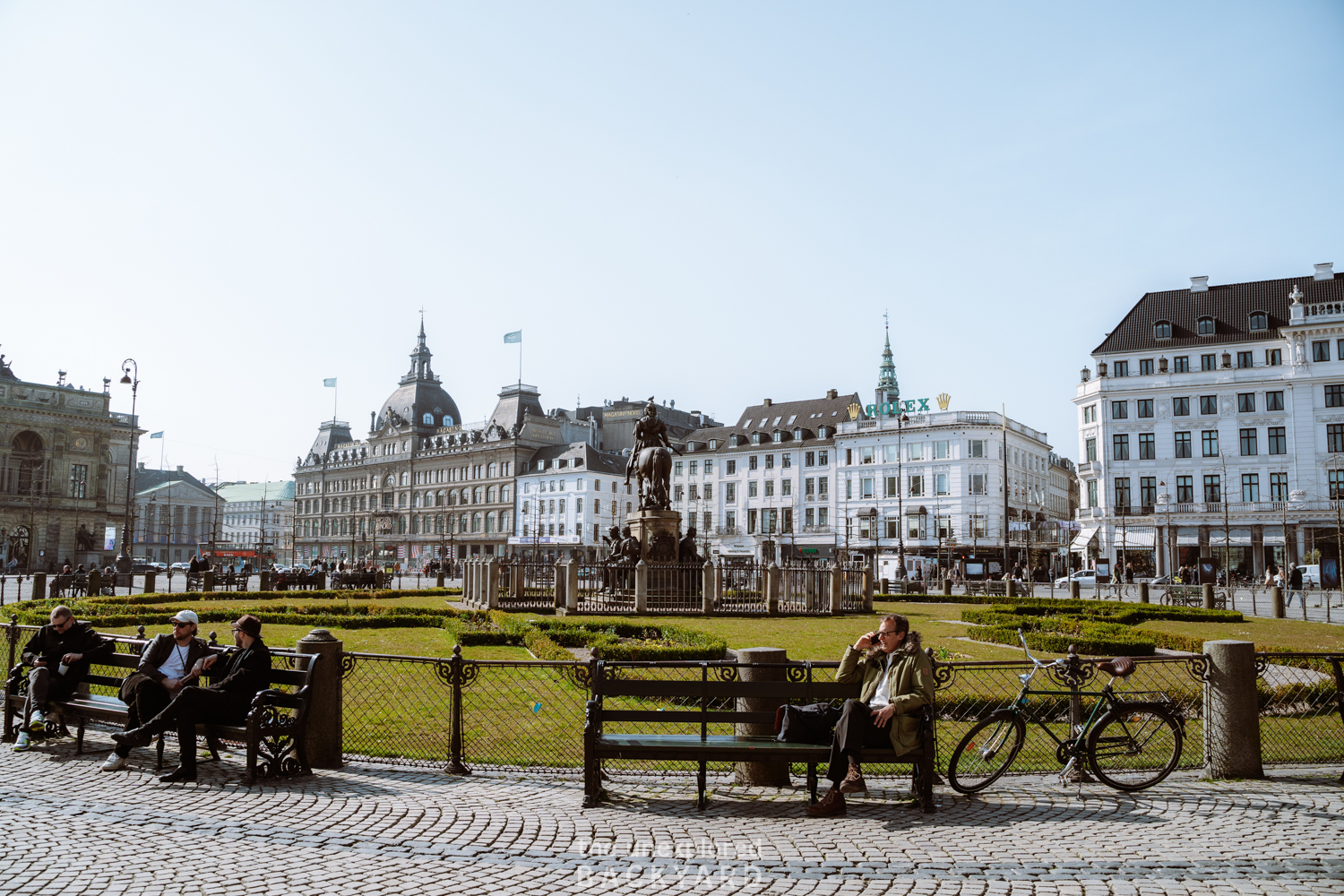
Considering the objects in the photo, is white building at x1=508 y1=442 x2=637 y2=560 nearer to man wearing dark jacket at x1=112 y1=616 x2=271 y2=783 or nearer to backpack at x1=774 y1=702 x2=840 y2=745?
man wearing dark jacket at x1=112 y1=616 x2=271 y2=783

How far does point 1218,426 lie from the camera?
60.3 meters

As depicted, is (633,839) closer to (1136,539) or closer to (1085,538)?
(1136,539)

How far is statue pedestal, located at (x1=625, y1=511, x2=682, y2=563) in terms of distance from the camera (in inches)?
1089

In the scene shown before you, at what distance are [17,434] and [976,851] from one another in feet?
298

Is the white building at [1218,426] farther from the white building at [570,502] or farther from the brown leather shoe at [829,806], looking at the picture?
the brown leather shoe at [829,806]

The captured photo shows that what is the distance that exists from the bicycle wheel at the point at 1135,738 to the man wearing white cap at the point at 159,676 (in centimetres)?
778

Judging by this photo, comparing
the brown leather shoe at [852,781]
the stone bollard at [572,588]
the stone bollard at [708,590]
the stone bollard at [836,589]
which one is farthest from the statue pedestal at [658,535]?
the brown leather shoe at [852,781]

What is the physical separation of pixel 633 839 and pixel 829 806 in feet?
4.93

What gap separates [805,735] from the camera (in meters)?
7.52

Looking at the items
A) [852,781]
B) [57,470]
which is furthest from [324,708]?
[57,470]

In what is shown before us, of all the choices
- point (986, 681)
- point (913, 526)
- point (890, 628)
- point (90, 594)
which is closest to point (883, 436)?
point (913, 526)

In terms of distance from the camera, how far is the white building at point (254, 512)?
155250 mm

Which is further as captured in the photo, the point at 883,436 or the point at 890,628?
the point at 883,436

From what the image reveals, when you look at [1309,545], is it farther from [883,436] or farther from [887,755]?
[887,755]
